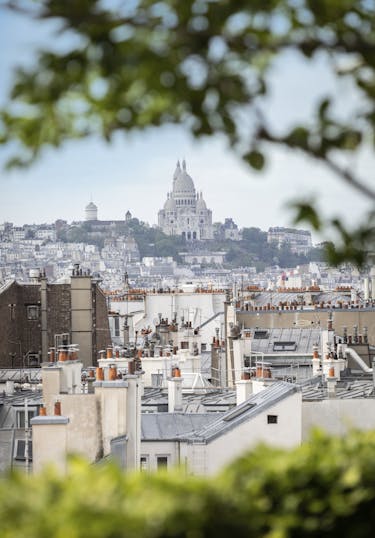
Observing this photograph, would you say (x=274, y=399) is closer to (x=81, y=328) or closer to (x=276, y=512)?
(x=276, y=512)

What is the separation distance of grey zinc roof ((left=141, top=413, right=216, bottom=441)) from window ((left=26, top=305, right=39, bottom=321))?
80.6ft

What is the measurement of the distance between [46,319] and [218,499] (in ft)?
145

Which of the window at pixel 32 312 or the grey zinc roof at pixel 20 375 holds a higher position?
the window at pixel 32 312

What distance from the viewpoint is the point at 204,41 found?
22.7 feet

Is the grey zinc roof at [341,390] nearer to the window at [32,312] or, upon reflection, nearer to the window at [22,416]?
the window at [22,416]

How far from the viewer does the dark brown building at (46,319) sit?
50.9 m

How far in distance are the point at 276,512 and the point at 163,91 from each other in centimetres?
190

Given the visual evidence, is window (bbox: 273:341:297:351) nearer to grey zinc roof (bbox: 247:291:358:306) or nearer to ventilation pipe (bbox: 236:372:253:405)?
ventilation pipe (bbox: 236:372:253:405)

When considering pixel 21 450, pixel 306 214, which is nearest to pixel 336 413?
pixel 21 450

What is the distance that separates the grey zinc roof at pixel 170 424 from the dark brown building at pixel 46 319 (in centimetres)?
2227

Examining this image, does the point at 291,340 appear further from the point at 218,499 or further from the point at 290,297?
the point at 218,499

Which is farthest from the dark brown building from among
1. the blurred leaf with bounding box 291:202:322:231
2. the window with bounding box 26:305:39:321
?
the blurred leaf with bounding box 291:202:322:231

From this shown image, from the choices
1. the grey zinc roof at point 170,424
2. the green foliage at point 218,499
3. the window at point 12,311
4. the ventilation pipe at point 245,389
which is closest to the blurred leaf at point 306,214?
the green foliage at point 218,499

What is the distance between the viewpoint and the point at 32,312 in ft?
172
